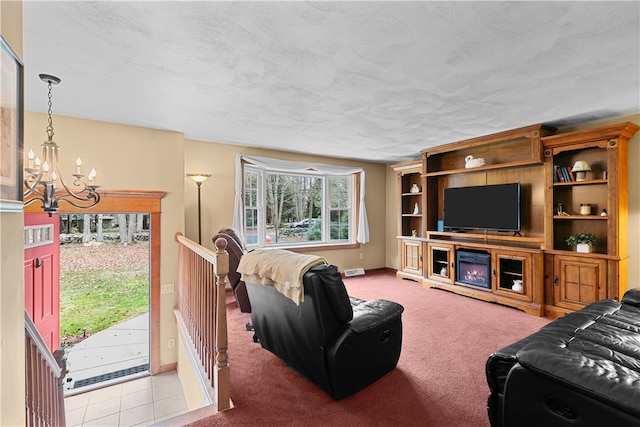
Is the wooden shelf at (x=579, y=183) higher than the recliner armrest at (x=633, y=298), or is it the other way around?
the wooden shelf at (x=579, y=183)

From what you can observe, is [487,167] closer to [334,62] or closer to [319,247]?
[319,247]

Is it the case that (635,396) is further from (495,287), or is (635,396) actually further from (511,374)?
(495,287)

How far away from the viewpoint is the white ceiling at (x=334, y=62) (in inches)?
64.4

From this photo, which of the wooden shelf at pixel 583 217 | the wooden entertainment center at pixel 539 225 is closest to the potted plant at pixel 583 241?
the wooden entertainment center at pixel 539 225

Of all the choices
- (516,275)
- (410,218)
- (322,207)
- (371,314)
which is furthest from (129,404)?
(410,218)

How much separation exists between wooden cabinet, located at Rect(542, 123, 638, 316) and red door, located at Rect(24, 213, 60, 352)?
557 cm

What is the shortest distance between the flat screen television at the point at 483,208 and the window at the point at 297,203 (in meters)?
1.78

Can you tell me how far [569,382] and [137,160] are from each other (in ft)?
14.0

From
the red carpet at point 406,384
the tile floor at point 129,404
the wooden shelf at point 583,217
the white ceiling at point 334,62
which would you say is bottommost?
the tile floor at point 129,404

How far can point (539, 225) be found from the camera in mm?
4133

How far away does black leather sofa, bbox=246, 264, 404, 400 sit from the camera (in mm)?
1969

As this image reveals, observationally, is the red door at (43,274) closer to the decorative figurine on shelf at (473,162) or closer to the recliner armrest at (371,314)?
the recliner armrest at (371,314)

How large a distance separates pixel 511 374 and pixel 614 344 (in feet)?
2.95

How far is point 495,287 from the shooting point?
4219 millimetres
